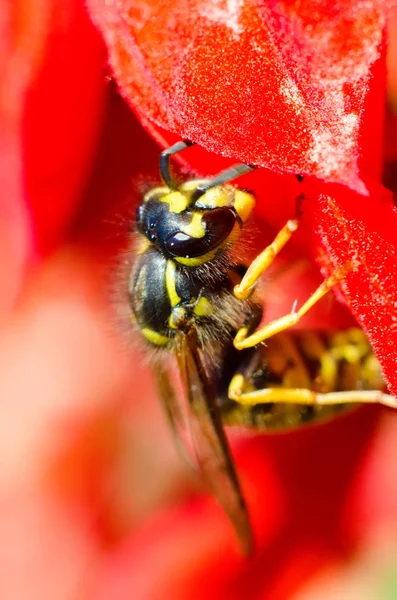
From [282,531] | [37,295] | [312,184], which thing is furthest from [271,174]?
[37,295]

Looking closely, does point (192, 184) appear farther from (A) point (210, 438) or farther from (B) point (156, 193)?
(A) point (210, 438)

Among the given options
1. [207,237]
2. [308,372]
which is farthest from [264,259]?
[308,372]

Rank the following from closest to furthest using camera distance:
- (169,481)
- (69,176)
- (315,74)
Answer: (315,74)
(69,176)
(169,481)

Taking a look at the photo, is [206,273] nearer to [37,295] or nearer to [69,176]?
[69,176]

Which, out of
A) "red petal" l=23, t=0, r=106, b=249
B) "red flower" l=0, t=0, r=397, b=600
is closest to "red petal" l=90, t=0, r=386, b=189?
"red flower" l=0, t=0, r=397, b=600

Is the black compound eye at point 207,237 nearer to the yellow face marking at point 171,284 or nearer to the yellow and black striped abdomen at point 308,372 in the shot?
the yellow face marking at point 171,284

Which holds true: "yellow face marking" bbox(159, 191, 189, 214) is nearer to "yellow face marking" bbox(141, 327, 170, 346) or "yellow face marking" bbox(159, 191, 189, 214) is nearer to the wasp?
the wasp
